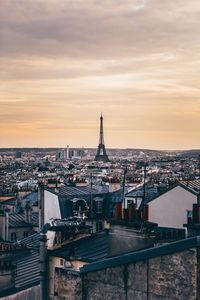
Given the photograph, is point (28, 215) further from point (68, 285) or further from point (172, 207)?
point (68, 285)

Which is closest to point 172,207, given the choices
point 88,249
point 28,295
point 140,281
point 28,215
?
point 88,249

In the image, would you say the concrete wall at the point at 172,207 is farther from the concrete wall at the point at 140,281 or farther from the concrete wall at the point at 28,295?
the concrete wall at the point at 140,281

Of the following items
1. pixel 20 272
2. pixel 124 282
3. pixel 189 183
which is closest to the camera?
pixel 124 282

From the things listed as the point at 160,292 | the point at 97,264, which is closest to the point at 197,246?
the point at 160,292

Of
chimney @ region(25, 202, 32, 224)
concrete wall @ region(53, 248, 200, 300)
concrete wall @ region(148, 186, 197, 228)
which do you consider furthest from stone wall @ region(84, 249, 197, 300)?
chimney @ region(25, 202, 32, 224)

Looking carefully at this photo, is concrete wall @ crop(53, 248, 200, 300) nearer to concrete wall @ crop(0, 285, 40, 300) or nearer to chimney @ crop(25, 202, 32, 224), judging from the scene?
concrete wall @ crop(0, 285, 40, 300)

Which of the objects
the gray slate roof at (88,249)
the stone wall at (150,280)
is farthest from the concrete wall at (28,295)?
the stone wall at (150,280)

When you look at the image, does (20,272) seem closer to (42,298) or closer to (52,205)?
(42,298)
